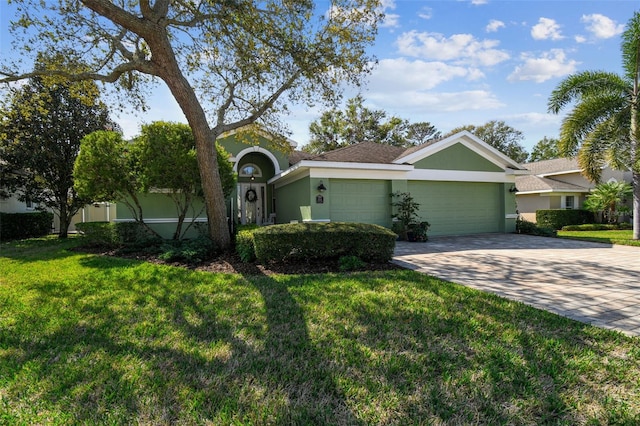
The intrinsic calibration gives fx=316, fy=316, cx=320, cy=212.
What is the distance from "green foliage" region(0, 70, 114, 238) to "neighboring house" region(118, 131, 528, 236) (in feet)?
16.4

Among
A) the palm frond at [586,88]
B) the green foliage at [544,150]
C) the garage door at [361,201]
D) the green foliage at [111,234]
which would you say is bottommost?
the green foliage at [111,234]

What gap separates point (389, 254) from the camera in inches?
284

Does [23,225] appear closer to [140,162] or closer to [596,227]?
[140,162]

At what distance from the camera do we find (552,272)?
663 cm

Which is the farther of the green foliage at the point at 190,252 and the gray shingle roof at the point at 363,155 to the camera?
the gray shingle roof at the point at 363,155

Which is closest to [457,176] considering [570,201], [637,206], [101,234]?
[637,206]

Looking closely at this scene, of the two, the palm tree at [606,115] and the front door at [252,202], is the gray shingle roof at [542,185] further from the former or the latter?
the front door at [252,202]

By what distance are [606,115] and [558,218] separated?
7.91 metres

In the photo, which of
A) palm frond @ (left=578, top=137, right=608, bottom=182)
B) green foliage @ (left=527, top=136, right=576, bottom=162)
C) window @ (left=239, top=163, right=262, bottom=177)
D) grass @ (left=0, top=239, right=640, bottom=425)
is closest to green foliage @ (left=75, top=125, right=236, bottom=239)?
grass @ (left=0, top=239, right=640, bottom=425)

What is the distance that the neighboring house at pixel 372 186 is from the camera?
11781 millimetres

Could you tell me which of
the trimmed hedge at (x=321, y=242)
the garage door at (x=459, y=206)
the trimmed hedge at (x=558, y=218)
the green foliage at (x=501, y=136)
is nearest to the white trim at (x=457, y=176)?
the garage door at (x=459, y=206)

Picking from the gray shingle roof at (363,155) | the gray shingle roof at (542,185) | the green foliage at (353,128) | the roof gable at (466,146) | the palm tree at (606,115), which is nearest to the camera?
the gray shingle roof at (363,155)

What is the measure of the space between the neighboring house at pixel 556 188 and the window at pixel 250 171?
16.2 meters

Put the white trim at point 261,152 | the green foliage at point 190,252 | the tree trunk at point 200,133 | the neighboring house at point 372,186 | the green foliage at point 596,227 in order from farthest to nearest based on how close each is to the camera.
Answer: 1. the green foliage at point 596,227
2. the white trim at point 261,152
3. the neighboring house at point 372,186
4. the tree trunk at point 200,133
5. the green foliage at point 190,252
